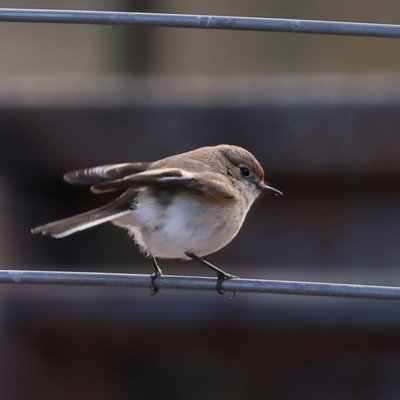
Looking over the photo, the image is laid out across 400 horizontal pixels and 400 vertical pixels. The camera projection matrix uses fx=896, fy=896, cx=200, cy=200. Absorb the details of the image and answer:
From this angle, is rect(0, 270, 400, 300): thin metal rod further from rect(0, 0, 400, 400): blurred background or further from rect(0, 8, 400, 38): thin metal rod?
rect(0, 0, 400, 400): blurred background

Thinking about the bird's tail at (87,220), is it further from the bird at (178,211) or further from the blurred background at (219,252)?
the blurred background at (219,252)

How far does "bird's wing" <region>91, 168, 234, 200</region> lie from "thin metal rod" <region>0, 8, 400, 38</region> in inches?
22.6

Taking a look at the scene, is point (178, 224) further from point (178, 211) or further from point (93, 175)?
point (93, 175)

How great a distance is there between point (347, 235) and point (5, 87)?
8.66 ft

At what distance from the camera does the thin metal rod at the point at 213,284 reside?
239cm

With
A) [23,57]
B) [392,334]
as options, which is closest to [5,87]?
[23,57]

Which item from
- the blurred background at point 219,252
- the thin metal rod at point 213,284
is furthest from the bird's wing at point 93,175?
the blurred background at point 219,252

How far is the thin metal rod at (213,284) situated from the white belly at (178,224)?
3.04ft

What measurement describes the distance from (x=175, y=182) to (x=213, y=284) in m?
0.82

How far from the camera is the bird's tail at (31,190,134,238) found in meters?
3.02

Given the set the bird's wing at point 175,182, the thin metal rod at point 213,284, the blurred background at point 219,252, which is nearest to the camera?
the thin metal rod at point 213,284

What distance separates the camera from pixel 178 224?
3.41 metres

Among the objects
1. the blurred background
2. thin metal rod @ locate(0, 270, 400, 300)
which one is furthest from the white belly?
the blurred background

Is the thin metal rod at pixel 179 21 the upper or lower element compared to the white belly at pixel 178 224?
upper
